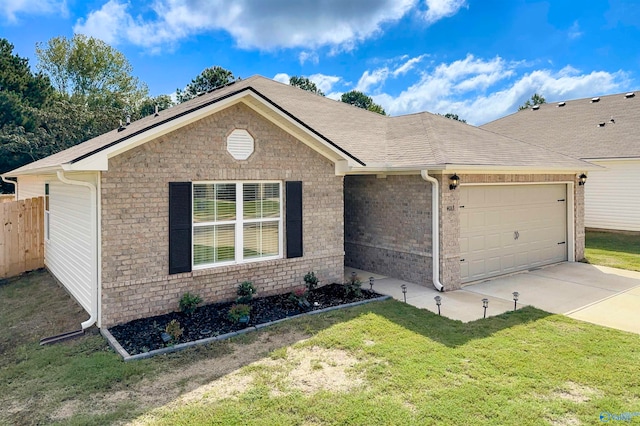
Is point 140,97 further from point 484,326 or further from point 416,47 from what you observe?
point 484,326

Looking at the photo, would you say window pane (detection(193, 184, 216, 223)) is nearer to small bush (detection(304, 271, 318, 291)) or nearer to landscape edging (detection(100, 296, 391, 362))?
landscape edging (detection(100, 296, 391, 362))

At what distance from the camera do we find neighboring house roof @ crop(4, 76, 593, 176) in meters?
7.09

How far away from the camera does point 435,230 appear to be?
9.25 meters

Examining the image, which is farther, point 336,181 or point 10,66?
point 10,66

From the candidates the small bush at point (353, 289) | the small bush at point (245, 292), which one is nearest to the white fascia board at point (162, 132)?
the small bush at point (353, 289)

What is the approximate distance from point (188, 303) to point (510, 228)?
829 centimetres

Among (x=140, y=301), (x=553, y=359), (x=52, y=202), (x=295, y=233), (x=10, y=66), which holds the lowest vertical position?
(x=553, y=359)

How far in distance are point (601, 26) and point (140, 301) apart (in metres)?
25.8

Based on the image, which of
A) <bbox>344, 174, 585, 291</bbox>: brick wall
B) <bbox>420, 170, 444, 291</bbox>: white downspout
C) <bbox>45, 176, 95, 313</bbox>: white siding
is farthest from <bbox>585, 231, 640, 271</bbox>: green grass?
<bbox>45, 176, 95, 313</bbox>: white siding

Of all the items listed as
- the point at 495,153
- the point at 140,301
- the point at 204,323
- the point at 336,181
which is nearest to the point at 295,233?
the point at 336,181

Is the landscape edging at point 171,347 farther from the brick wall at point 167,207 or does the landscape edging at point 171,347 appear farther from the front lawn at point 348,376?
the brick wall at point 167,207

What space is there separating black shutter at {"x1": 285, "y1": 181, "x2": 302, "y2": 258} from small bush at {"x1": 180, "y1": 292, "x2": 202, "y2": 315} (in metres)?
2.20

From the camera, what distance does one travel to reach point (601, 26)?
21766 millimetres

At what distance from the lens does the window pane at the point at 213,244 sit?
25.2 feet
